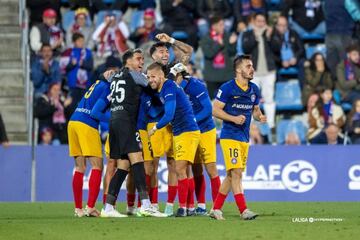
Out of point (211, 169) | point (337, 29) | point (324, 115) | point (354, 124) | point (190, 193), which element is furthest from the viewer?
point (337, 29)

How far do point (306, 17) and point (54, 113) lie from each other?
622 centimetres

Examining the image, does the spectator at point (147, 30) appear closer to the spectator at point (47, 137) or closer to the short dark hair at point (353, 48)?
the spectator at point (47, 137)

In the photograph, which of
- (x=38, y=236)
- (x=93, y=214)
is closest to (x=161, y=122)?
(x=93, y=214)

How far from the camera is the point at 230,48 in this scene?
79.8 feet

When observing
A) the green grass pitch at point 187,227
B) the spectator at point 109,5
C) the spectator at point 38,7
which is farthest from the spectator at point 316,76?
the green grass pitch at point 187,227

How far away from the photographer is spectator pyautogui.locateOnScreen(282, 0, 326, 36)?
2517 centimetres

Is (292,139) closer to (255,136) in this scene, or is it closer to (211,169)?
(255,136)

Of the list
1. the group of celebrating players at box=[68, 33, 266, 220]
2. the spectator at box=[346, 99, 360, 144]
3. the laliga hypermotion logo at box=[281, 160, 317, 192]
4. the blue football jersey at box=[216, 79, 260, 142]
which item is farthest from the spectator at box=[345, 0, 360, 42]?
the blue football jersey at box=[216, 79, 260, 142]

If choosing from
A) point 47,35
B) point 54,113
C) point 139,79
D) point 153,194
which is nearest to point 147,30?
point 47,35

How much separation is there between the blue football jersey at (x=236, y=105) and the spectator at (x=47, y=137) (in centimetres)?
859

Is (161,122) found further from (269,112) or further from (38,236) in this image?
(269,112)

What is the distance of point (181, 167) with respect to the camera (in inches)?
606

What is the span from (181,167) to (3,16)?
35.4 ft

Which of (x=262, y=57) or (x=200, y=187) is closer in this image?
(x=200, y=187)
